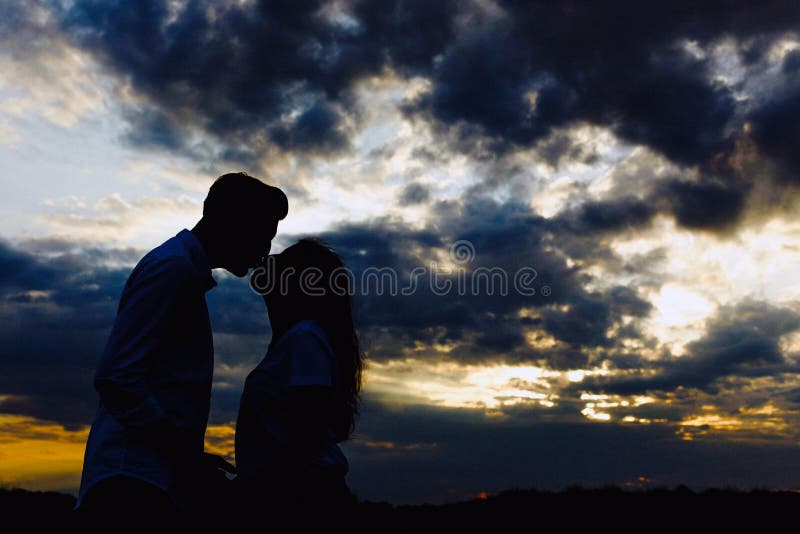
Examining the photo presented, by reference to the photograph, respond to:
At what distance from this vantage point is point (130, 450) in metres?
2.71

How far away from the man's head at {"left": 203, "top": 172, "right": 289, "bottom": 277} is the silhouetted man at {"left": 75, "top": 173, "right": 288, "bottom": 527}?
0.18 m

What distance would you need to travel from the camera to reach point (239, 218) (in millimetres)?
3305

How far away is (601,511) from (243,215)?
771 centimetres

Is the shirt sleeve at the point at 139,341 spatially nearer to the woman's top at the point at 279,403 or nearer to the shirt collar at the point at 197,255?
the shirt collar at the point at 197,255

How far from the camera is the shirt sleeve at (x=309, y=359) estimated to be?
3064 mm

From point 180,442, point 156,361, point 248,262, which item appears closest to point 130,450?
point 180,442

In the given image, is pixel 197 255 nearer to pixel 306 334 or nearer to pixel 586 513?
pixel 306 334

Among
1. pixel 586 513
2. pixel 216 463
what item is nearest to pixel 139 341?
pixel 216 463

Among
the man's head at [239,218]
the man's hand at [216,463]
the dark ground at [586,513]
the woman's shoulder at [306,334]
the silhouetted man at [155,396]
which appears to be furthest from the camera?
the dark ground at [586,513]

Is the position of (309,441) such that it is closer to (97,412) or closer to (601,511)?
(97,412)

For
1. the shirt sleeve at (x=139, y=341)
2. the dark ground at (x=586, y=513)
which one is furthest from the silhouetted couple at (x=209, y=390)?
the dark ground at (x=586, y=513)

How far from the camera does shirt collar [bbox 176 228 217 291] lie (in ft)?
Answer: 9.93

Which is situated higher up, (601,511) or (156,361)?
→ (156,361)

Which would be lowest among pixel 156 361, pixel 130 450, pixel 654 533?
pixel 654 533
